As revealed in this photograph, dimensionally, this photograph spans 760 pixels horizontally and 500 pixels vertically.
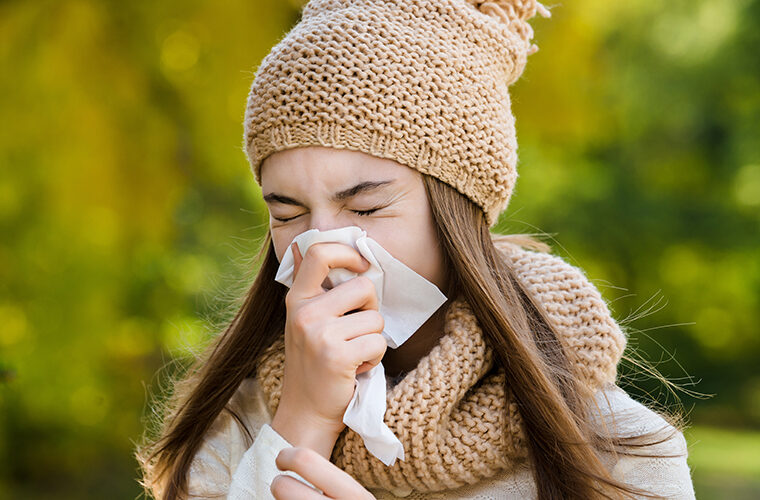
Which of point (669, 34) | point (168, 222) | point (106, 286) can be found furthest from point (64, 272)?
point (669, 34)

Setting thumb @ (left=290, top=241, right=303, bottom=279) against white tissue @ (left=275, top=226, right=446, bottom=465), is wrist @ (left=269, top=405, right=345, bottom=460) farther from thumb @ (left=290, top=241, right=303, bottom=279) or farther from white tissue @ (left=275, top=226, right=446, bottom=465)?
thumb @ (left=290, top=241, right=303, bottom=279)

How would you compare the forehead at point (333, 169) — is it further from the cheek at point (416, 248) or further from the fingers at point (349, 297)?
the fingers at point (349, 297)

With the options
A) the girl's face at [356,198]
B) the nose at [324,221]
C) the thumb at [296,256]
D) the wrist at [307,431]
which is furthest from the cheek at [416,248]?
the wrist at [307,431]

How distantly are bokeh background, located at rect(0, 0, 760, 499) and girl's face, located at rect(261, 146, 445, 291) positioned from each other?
76cm

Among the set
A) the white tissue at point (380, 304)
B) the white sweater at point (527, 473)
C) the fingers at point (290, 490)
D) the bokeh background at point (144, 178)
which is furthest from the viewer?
the bokeh background at point (144, 178)

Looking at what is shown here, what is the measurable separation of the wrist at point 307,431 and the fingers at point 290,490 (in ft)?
0.62

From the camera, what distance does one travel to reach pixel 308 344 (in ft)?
7.09

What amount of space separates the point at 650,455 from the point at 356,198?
1.06 metres

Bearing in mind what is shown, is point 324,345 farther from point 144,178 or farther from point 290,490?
point 144,178

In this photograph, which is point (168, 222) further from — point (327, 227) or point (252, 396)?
point (327, 227)

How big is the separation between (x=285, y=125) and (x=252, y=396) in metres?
0.97

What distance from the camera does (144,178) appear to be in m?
6.41

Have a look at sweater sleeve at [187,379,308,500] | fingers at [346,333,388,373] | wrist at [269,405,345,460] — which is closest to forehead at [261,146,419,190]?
fingers at [346,333,388,373]

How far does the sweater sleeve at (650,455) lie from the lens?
2.25 meters
